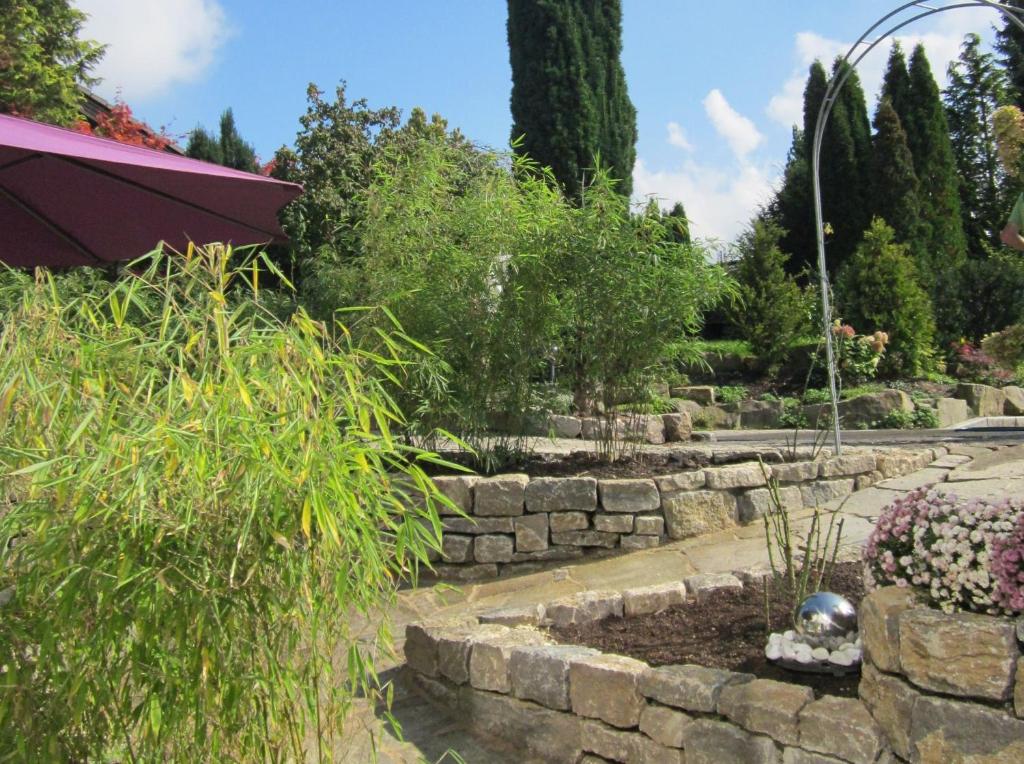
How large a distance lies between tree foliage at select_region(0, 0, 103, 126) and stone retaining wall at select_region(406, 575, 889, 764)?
8.61 meters

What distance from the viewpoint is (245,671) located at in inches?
70.4

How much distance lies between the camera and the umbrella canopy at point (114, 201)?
9.44ft

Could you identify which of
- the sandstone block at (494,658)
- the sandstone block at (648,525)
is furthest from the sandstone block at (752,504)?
the sandstone block at (494,658)

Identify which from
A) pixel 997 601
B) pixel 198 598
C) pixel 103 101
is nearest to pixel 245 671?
pixel 198 598

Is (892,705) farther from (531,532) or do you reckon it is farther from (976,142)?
(976,142)

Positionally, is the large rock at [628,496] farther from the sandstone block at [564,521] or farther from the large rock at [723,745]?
the large rock at [723,745]

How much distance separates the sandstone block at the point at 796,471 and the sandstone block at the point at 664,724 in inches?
109

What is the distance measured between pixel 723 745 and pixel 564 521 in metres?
2.30

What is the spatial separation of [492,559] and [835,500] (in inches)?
83.2

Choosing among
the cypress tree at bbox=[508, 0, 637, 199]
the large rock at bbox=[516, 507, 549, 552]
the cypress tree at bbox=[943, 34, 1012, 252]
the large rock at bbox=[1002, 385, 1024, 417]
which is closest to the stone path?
the large rock at bbox=[516, 507, 549, 552]

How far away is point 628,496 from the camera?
4.69 metres

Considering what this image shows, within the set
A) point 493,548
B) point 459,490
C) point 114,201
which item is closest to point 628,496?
point 493,548

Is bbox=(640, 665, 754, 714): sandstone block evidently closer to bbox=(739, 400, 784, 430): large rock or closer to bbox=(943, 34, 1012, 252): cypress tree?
bbox=(739, 400, 784, 430): large rock

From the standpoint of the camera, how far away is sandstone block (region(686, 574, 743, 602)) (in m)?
3.63
